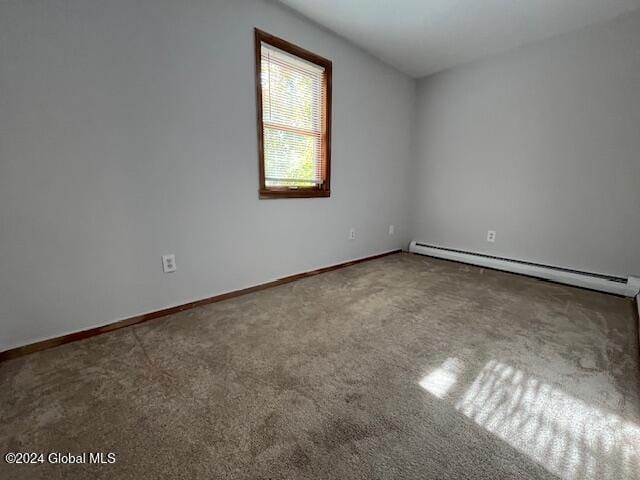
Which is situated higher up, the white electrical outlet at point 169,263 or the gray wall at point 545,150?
the gray wall at point 545,150

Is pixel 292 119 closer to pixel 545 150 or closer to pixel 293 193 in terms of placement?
pixel 293 193

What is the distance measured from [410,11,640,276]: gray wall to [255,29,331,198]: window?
159 centimetres

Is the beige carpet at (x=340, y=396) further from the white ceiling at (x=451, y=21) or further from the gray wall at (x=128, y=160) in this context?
the white ceiling at (x=451, y=21)

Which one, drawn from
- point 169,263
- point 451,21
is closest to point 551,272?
point 451,21

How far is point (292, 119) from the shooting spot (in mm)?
2307

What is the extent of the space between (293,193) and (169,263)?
3.64 feet

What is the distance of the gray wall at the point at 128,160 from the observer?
1.32 metres

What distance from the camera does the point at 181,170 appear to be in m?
1.78

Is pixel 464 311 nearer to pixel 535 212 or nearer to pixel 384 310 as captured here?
pixel 384 310

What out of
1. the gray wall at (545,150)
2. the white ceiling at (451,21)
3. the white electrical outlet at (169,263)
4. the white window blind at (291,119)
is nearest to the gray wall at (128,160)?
the white electrical outlet at (169,263)

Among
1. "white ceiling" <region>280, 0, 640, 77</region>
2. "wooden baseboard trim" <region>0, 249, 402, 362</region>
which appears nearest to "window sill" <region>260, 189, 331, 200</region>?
"wooden baseboard trim" <region>0, 249, 402, 362</region>

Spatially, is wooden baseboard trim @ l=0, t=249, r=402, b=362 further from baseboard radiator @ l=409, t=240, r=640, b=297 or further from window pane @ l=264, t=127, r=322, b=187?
baseboard radiator @ l=409, t=240, r=640, b=297

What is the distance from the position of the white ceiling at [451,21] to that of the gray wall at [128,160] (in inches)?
10.8

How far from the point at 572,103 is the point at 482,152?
769 millimetres
